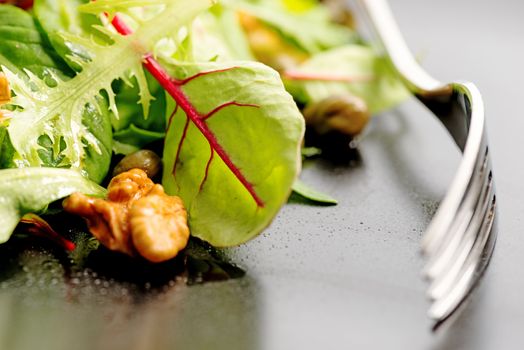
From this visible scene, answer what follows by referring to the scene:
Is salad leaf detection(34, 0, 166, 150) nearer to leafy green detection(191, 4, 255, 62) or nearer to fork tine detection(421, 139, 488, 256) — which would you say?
leafy green detection(191, 4, 255, 62)

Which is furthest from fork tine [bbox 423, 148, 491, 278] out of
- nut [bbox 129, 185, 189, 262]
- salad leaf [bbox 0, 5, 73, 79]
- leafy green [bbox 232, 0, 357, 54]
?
leafy green [bbox 232, 0, 357, 54]

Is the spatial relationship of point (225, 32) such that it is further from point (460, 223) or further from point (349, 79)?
point (460, 223)

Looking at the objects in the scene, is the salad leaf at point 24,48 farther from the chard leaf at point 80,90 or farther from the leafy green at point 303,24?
the leafy green at point 303,24

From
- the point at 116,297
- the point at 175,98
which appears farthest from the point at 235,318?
the point at 175,98

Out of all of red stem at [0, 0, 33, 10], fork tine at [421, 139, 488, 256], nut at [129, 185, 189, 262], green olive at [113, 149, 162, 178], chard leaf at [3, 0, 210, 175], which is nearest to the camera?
fork tine at [421, 139, 488, 256]

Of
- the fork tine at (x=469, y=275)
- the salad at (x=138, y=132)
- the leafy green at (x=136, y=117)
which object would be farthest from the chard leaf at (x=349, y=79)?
the fork tine at (x=469, y=275)

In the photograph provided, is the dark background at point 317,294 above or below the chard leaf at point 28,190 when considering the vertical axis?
below

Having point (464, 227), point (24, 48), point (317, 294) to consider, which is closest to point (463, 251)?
point (464, 227)
